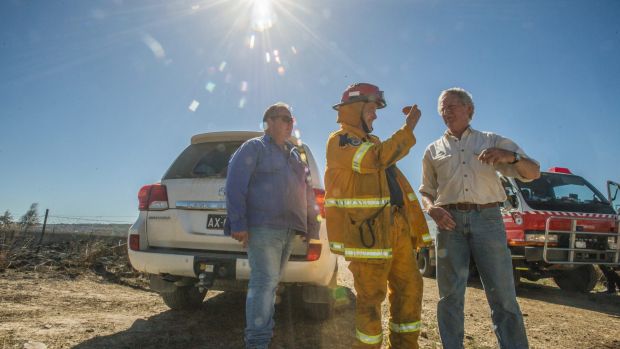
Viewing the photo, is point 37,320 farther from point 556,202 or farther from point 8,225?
point 8,225

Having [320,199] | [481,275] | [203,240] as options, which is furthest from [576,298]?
[203,240]

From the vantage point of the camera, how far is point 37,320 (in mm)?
3404

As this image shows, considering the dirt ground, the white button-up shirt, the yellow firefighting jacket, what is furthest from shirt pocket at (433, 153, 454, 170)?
the dirt ground

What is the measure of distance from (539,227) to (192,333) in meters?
5.51

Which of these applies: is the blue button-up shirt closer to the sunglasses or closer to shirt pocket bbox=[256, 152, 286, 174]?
shirt pocket bbox=[256, 152, 286, 174]

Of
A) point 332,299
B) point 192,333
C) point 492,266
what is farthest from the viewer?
point 332,299

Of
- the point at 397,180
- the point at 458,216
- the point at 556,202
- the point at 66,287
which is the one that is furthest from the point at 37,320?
the point at 556,202

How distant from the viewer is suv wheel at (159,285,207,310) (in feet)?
12.9

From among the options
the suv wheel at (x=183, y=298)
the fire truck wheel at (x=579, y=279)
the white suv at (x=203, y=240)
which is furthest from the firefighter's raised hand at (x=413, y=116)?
the fire truck wheel at (x=579, y=279)

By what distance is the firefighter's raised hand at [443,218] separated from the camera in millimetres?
2629

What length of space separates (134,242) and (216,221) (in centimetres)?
84

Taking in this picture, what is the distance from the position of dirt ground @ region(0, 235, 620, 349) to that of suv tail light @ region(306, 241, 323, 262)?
70 cm

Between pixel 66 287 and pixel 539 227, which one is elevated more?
pixel 539 227

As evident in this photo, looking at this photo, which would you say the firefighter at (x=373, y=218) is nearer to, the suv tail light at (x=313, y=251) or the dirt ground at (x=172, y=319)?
the suv tail light at (x=313, y=251)
